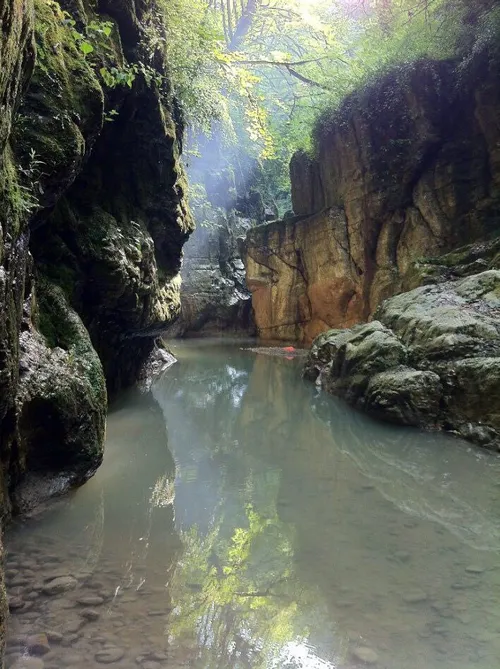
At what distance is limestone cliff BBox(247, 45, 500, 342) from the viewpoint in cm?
1195

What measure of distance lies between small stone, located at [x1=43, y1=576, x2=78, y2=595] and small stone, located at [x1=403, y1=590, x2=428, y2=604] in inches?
76.4

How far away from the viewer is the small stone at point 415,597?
267 cm

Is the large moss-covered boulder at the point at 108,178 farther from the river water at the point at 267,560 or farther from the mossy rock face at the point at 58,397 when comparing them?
the river water at the point at 267,560

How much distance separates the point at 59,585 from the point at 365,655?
176cm

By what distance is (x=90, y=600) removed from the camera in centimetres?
263

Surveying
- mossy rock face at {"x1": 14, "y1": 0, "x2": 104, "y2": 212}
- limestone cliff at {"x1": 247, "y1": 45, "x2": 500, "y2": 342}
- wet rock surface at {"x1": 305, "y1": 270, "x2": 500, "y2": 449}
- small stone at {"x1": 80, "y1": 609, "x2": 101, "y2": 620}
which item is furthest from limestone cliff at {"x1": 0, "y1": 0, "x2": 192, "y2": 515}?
limestone cliff at {"x1": 247, "y1": 45, "x2": 500, "y2": 342}

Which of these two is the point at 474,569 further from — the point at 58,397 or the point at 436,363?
the point at 436,363

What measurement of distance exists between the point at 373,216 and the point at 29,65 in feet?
40.6

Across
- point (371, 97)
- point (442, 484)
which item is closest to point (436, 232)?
point (371, 97)

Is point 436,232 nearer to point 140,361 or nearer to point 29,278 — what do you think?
point 140,361

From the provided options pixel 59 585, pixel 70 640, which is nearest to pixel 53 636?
pixel 70 640

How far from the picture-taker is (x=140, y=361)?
10180 millimetres

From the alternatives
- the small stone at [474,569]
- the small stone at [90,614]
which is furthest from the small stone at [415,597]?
the small stone at [90,614]

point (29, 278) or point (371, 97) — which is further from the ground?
point (371, 97)
